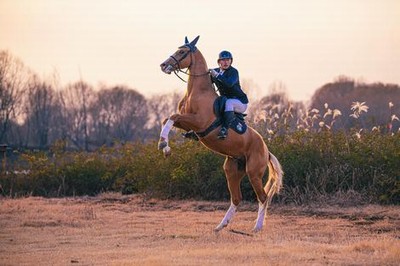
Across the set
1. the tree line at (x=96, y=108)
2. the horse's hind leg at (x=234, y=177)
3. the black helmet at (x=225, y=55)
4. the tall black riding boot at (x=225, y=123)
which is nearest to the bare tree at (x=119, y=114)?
the tree line at (x=96, y=108)

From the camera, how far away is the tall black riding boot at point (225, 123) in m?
13.1

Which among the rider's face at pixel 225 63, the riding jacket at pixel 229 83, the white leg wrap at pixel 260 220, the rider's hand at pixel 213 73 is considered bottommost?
the white leg wrap at pixel 260 220

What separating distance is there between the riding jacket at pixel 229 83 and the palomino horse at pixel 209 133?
17cm

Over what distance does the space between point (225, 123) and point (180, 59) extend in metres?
1.32

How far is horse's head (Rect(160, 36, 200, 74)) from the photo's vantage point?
1314 cm

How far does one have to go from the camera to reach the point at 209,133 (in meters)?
13.1

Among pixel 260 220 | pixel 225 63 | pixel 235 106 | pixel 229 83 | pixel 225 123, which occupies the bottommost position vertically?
pixel 260 220

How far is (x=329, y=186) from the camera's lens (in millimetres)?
17969

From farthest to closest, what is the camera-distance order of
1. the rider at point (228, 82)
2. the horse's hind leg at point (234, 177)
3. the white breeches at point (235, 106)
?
the horse's hind leg at point (234, 177) < the rider at point (228, 82) < the white breeches at point (235, 106)

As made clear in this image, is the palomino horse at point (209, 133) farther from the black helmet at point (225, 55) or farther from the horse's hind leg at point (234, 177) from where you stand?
the black helmet at point (225, 55)

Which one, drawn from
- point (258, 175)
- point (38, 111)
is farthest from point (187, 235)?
point (38, 111)

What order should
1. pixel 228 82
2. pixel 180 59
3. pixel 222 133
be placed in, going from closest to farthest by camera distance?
1. pixel 222 133
2. pixel 180 59
3. pixel 228 82

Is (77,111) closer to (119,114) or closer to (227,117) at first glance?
(119,114)

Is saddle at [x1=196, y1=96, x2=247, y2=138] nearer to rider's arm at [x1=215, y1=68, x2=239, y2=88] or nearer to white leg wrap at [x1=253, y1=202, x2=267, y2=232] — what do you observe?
rider's arm at [x1=215, y1=68, x2=239, y2=88]
